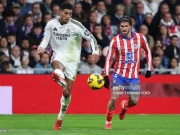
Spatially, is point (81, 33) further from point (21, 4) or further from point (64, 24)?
point (21, 4)

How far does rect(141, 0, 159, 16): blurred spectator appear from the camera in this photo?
24.2m

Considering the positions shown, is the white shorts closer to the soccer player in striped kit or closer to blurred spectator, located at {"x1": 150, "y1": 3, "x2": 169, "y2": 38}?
the soccer player in striped kit

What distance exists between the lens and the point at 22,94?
20359 millimetres

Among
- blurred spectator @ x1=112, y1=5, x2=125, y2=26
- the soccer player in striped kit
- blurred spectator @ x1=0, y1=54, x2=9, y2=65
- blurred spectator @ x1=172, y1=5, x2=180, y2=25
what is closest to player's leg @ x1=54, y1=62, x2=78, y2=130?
the soccer player in striped kit

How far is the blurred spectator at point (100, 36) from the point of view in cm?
2239

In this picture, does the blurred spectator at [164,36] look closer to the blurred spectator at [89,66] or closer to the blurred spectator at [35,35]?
the blurred spectator at [89,66]

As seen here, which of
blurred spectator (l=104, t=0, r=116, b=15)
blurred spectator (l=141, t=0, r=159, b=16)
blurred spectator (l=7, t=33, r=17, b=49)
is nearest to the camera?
blurred spectator (l=7, t=33, r=17, b=49)

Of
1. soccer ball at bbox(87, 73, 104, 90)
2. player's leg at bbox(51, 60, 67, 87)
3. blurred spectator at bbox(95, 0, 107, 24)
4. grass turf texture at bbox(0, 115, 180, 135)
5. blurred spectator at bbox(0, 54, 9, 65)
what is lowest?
grass turf texture at bbox(0, 115, 180, 135)

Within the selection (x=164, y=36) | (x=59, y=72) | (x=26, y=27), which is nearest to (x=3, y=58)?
(x=26, y=27)

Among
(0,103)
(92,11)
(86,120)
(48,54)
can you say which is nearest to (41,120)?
(86,120)

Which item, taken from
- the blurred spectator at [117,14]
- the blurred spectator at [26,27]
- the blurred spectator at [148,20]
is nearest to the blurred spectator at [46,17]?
the blurred spectator at [26,27]

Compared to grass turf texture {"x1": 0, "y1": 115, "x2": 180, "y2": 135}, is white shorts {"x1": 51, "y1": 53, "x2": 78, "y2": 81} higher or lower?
higher

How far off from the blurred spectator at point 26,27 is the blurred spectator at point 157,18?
3.89 m

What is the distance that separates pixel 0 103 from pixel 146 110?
13.1 ft
